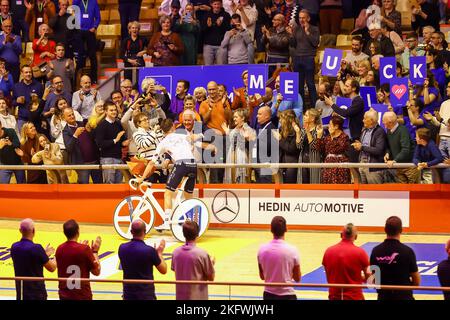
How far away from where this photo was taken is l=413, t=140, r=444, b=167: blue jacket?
1738 cm

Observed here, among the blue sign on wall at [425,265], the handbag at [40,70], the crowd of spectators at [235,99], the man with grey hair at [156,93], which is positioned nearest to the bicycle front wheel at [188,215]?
the crowd of spectators at [235,99]

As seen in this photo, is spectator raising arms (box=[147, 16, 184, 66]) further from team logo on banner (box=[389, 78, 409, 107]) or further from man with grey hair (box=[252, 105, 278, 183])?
team logo on banner (box=[389, 78, 409, 107])

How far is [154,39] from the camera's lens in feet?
74.1

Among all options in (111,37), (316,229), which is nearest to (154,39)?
(111,37)

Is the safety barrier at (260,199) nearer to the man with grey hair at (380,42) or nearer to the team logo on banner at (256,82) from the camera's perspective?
the team logo on banner at (256,82)

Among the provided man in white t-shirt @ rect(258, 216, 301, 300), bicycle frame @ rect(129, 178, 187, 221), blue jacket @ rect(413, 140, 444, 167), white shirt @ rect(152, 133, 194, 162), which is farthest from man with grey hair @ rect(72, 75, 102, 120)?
man in white t-shirt @ rect(258, 216, 301, 300)

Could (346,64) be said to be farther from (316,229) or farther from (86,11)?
(86,11)

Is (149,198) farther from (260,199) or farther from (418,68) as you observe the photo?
(418,68)

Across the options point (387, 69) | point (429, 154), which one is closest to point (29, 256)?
point (429, 154)

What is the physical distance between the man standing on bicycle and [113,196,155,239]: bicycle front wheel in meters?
0.41

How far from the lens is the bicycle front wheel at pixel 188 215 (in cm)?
1767

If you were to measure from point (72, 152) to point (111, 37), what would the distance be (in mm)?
6817

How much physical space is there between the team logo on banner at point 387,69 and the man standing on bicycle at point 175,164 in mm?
3663

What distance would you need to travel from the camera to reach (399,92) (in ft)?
59.6
